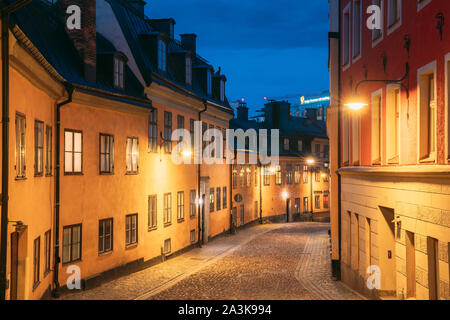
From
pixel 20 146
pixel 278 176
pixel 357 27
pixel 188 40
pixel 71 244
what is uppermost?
pixel 188 40

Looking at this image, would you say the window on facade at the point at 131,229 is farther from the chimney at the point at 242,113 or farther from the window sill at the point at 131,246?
the chimney at the point at 242,113

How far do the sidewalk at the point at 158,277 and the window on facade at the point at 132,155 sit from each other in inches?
158

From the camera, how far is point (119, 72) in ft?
68.7

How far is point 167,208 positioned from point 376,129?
1221 cm

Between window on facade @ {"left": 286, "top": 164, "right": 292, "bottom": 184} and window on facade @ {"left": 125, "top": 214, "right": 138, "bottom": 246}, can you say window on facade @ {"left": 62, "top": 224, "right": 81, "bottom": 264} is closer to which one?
window on facade @ {"left": 125, "top": 214, "right": 138, "bottom": 246}

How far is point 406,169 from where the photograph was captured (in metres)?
11.9

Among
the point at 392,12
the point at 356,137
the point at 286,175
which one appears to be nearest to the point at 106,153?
the point at 356,137

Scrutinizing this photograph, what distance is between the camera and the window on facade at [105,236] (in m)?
18.8

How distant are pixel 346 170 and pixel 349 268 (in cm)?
330

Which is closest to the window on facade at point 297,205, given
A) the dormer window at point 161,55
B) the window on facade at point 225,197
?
the window on facade at point 225,197

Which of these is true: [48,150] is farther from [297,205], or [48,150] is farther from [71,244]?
[297,205]

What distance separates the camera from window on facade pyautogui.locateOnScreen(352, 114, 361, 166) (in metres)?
17.3

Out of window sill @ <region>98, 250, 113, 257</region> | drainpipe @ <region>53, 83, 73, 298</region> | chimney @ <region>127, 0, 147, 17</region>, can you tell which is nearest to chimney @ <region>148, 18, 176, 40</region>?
chimney @ <region>127, 0, 147, 17</region>

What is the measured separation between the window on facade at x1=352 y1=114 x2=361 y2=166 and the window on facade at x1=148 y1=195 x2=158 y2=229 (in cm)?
908
